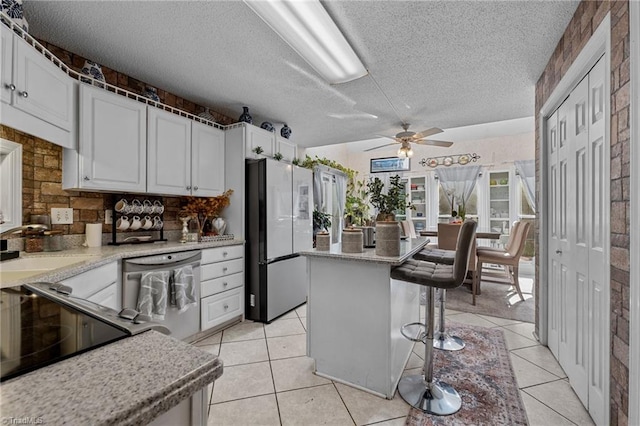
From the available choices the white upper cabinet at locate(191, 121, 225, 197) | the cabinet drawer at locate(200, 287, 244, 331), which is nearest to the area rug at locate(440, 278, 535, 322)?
the cabinet drawer at locate(200, 287, 244, 331)

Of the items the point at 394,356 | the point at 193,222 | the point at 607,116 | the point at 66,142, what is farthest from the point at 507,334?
the point at 66,142

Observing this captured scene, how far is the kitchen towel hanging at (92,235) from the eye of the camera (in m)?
2.25

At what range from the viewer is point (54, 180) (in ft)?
6.91

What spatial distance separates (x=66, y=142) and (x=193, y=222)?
3.86 feet

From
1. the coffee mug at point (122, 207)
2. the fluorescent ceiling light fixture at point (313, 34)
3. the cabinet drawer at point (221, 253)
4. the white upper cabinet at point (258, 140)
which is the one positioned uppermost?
the fluorescent ceiling light fixture at point (313, 34)

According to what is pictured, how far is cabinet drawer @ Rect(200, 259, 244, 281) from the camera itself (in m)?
2.62

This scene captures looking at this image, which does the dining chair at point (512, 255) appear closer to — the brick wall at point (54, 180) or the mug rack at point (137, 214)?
the mug rack at point (137, 214)

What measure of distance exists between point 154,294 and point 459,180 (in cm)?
556

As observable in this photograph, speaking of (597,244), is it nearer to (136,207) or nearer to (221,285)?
(221,285)

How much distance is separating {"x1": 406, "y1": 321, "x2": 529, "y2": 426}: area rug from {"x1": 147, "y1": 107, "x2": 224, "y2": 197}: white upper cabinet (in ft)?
8.65

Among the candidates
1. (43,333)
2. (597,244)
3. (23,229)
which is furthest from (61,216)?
(597,244)

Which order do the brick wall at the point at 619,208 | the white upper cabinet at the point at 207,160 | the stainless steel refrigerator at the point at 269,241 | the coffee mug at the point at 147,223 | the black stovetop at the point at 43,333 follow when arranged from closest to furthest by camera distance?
the black stovetop at the point at 43,333
the brick wall at the point at 619,208
the coffee mug at the point at 147,223
the white upper cabinet at the point at 207,160
the stainless steel refrigerator at the point at 269,241

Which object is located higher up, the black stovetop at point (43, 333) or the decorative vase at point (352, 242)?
the decorative vase at point (352, 242)

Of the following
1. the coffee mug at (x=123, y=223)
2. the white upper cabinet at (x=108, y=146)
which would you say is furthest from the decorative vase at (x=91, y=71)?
the coffee mug at (x=123, y=223)
